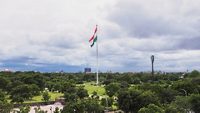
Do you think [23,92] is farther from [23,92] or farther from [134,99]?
[134,99]

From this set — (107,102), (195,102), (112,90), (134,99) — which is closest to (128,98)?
(134,99)

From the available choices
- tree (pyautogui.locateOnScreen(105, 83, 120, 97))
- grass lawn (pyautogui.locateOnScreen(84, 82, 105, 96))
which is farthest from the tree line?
grass lawn (pyautogui.locateOnScreen(84, 82, 105, 96))

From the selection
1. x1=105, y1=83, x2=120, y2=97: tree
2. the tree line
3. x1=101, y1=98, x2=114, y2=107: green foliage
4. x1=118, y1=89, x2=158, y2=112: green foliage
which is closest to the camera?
the tree line

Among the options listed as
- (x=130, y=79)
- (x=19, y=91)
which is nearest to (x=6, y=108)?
(x=19, y=91)

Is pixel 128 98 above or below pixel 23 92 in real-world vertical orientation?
below

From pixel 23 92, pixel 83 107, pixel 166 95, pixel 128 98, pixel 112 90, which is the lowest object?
pixel 83 107

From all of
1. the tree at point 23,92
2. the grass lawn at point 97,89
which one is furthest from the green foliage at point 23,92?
the grass lawn at point 97,89

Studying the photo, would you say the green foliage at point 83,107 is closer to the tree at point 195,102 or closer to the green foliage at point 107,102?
the green foliage at point 107,102

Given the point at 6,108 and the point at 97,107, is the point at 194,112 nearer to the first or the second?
the point at 97,107

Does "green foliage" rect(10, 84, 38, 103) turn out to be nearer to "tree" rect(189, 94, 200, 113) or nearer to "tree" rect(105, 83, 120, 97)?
"tree" rect(105, 83, 120, 97)

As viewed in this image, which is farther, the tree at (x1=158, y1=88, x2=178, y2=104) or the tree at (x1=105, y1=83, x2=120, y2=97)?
the tree at (x1=105, y1=83, x2=120, y2=97)

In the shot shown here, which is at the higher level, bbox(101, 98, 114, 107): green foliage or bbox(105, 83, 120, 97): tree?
bbox(105, 83, 120, 97): tree
